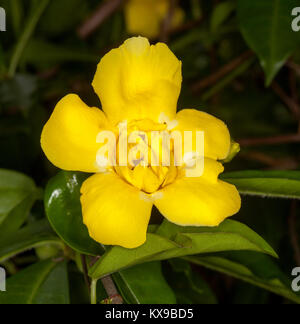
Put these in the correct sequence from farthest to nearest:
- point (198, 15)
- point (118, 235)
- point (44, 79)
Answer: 1. point (198, 15)
2. point (44, 79)
3. point (118, 235)

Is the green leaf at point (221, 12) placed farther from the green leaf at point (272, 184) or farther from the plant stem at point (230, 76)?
the green leaf at point (272, 184)

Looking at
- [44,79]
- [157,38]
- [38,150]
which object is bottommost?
[38,150]

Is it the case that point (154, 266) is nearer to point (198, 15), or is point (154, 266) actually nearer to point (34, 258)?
point (34, 258)

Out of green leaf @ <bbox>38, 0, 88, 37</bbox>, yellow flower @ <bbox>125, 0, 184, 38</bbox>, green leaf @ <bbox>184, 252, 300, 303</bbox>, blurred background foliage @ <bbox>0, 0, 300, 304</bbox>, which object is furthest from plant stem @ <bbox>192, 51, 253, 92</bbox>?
green leaf @ <bbox>184, 252, 300, 303</bbox>

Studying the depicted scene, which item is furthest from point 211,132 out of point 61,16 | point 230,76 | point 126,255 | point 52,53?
point 61,16
